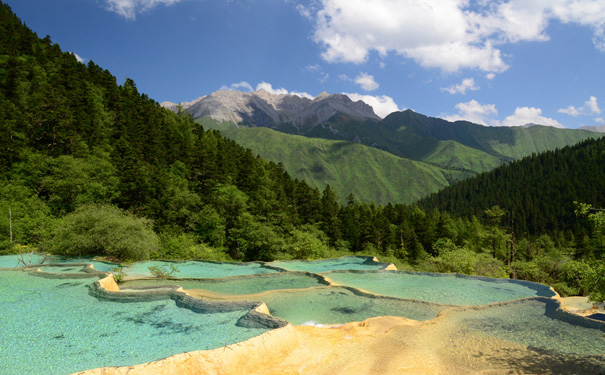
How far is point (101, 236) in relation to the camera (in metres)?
25.4

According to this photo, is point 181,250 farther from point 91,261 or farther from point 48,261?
point 48,261

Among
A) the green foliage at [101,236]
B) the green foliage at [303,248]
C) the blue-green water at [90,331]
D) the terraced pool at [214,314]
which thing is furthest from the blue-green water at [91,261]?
the green foliage at [303,248]

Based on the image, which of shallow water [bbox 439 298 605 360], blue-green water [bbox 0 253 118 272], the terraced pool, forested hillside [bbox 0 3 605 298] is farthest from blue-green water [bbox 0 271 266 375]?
forested hillside [bbox 0 3 605 298]

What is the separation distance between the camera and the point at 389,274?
24.6 m

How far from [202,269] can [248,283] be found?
715 cm

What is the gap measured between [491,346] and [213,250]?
101 ft

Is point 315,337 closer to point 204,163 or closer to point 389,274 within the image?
point 389,274

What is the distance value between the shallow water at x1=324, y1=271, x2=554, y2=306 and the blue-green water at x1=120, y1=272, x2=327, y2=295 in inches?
97.4

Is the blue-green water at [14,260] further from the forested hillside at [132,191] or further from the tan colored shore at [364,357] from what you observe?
the tan colored shore at [364,357]

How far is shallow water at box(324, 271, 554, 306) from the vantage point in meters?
18.2

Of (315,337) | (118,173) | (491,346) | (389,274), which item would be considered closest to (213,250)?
(118,173)

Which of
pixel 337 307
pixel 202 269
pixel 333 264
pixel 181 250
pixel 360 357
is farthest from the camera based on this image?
pixel 333 264

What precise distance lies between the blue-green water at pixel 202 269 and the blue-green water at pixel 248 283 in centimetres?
185

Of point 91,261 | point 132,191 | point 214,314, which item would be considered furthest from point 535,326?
point 132,191
